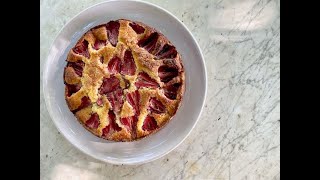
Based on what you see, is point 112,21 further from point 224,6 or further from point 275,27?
point 275,27

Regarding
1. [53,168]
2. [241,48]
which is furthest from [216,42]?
[53,168]

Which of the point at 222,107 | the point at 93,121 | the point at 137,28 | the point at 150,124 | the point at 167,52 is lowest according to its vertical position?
the point at 222,107

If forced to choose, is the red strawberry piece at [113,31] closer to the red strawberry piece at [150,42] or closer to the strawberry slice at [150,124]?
the red strawberry piece at [150,42]

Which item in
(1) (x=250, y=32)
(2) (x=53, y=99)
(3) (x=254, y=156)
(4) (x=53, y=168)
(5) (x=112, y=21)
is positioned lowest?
(3) (x=254, y=156)

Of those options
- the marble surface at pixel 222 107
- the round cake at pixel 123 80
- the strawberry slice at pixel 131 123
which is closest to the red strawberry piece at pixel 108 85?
the round cake at pixel 123 80

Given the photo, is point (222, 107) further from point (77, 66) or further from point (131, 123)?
point (77, 66)

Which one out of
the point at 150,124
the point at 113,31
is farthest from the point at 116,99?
the point at 113,31
